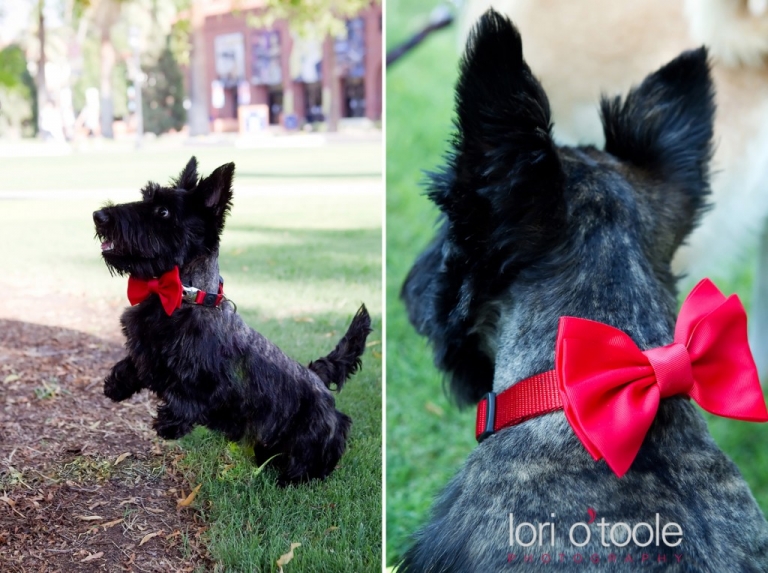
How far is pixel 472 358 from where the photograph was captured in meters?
1.43

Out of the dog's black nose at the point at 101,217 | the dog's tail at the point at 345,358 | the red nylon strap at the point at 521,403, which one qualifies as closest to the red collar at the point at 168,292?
the dog's black nose at the point at 101,217

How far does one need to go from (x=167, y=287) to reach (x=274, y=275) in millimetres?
313

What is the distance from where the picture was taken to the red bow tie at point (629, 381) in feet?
3.50

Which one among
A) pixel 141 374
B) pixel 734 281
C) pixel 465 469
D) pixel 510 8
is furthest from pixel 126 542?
pixel 734 281

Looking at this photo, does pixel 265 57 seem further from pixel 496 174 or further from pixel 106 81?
pixel 496 174

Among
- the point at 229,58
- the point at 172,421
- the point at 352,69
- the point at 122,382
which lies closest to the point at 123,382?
the point at 122,382

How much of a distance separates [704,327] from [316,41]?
1002 mm

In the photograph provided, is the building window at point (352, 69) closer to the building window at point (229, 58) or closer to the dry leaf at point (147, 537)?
the building window at point (229, 58)

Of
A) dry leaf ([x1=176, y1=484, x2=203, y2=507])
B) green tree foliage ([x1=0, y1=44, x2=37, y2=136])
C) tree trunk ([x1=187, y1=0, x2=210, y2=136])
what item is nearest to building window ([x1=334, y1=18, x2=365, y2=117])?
tree trunk ([x1=187, y1=0, x2=210, y2=136])

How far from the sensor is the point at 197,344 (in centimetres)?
133

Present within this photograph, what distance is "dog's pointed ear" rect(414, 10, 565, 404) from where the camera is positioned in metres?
1.16

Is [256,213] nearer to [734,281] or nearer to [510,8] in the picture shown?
[510,8]

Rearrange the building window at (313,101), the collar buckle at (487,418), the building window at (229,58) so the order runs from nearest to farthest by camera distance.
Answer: the collar buckle at (487,418) → the building window at (229,58) → the building window at (313,101)

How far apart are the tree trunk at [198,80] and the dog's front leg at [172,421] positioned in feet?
1.81
